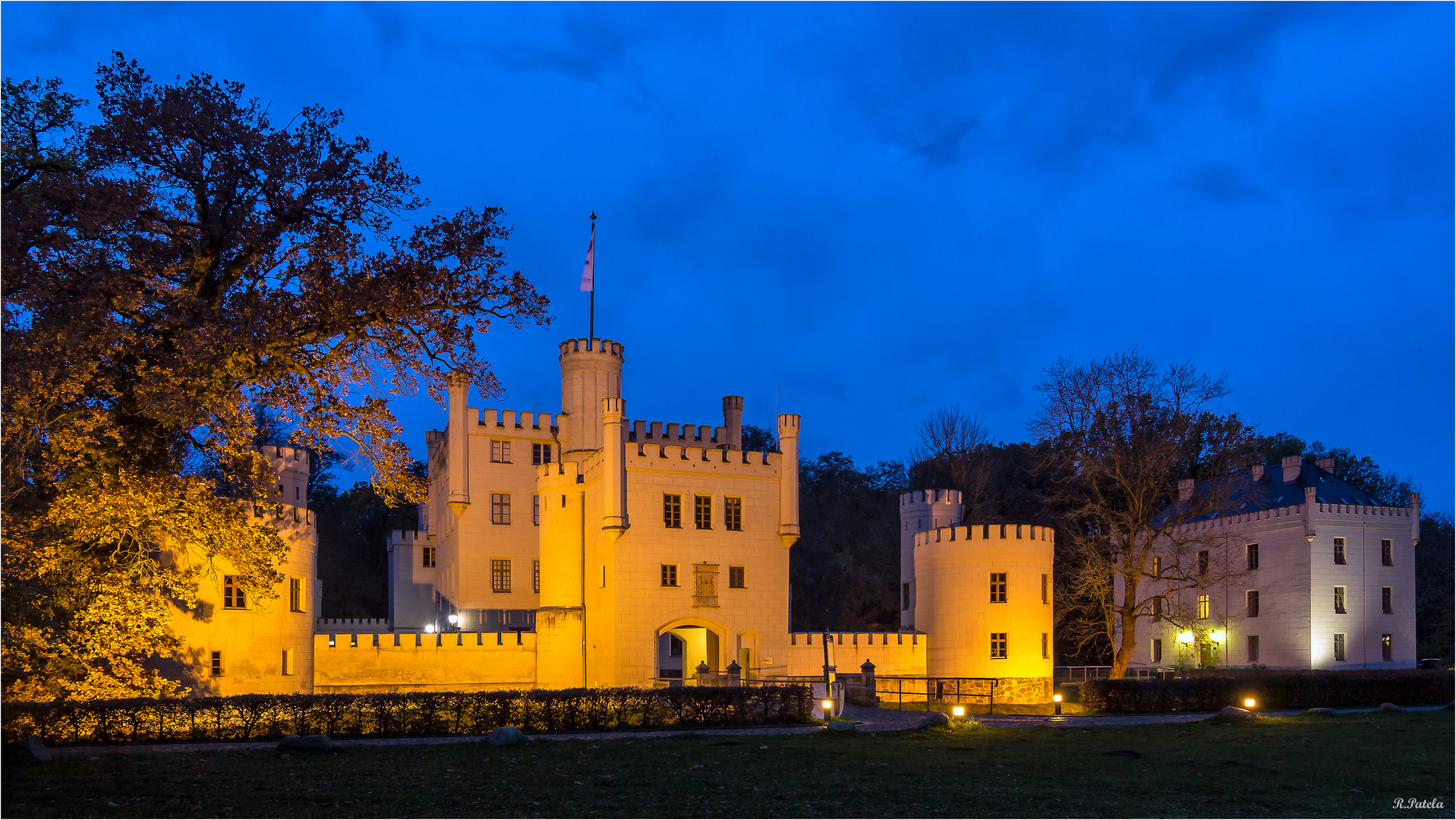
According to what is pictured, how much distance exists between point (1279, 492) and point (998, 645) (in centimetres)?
1612

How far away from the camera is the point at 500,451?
42.3 m

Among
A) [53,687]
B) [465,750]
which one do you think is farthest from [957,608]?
[53,687]

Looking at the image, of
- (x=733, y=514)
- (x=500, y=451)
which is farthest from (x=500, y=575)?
(x=733, y=514)

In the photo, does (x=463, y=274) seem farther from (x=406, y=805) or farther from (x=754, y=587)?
(x=754, y=587)

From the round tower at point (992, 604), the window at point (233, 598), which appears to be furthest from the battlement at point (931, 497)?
the window at point (233, 598)

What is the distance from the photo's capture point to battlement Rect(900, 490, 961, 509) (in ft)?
148

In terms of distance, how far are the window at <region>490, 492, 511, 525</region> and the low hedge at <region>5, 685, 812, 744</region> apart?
19656mm

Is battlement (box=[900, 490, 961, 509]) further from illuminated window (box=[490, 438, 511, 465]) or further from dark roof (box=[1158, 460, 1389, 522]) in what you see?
illuminated window (box=[490, 438, 511, 465])

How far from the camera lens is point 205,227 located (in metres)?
17.3

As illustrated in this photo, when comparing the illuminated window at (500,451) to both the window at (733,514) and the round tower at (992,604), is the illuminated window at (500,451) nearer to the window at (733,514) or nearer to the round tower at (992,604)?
the window at (733,514)

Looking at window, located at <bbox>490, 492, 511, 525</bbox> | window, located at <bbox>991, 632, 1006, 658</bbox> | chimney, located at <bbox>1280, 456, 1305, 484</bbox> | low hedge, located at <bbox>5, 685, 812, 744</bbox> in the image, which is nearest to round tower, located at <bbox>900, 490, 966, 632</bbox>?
window, located at <bbox>991, 632, 1006, 658</bbox>

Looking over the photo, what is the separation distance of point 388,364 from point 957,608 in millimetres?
23571

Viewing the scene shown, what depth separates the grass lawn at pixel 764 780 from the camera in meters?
13.0

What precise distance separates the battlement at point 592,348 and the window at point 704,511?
9.66m
